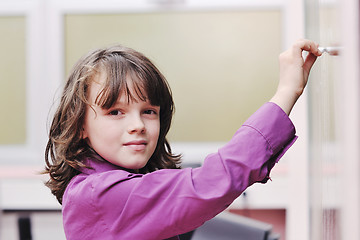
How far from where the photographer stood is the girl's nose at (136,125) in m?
0.82

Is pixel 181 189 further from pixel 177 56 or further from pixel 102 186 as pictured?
pixel 177 56

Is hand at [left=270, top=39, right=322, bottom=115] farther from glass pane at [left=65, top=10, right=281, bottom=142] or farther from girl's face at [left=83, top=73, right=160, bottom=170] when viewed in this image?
glass pane at [left=65, top=10, right=281, bottom=142]

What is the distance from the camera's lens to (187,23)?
283 centimetres

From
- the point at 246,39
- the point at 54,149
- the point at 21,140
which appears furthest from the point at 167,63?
the point at 54,149

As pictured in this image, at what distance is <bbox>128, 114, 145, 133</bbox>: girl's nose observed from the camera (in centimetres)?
82

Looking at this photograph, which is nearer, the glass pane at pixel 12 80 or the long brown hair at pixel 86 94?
the long brown hair at pixel 86 94

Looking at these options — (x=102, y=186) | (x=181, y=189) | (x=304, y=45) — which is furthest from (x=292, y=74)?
(x=102, y=186)

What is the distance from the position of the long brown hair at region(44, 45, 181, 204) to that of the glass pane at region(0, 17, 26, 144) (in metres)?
2.03

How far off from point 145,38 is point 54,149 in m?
1.88

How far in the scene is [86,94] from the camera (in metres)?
0.89

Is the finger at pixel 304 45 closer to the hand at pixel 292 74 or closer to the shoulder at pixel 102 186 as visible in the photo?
the hand at pixel 292 74

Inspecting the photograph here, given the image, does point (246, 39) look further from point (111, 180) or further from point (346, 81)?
point (346, 81)

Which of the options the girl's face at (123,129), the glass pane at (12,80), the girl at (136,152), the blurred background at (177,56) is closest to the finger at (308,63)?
the girl at (136,152)

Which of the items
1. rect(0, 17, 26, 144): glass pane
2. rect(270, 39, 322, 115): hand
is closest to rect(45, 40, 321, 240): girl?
rect(270, 39, 322, 115): hand
